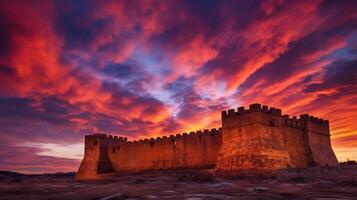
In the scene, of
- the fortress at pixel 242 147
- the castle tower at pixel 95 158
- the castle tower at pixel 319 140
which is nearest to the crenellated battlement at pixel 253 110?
the fortress at pixel 242 147

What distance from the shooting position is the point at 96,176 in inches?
1871

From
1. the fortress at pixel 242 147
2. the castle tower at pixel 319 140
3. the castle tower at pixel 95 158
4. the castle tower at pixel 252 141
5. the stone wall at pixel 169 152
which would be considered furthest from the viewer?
the castle tower at pixel 95 158

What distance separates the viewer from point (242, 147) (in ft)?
102

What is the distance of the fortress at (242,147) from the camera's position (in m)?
30.6

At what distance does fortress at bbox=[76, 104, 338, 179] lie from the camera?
3061 centimetres

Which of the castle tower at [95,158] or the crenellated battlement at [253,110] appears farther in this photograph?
the castle tower at [95,158]

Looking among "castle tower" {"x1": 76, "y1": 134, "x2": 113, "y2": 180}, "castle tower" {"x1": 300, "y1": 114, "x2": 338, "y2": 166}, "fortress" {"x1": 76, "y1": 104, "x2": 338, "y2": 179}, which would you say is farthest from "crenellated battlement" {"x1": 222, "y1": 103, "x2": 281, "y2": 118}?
"castle tower" {"x1": 76, "y1": 134, "x2": 113, "y2": 180}

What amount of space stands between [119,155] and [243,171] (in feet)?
78.5

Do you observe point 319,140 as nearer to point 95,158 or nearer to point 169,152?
point 169,152

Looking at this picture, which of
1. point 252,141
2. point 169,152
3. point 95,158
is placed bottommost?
point 95,158

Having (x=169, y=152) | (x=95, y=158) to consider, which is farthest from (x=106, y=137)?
(x=169, y=152)

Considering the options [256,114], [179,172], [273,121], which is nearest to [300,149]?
[273,121]

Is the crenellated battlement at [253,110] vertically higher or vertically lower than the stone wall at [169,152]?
higher

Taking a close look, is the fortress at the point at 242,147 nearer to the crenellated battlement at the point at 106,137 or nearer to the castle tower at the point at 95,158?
the castle tower at the point at 95,158
